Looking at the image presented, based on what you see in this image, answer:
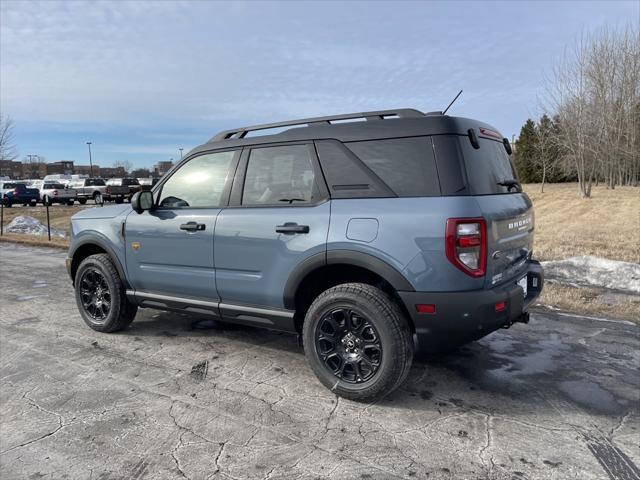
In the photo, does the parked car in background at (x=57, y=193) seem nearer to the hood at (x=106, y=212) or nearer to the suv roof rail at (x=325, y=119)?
the hood at (x=106, y=212)

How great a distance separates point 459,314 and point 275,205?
5.17 feet

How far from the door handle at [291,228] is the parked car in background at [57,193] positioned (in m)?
33.6

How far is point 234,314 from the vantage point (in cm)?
379

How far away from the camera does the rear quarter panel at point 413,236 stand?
285cm

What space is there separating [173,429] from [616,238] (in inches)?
451

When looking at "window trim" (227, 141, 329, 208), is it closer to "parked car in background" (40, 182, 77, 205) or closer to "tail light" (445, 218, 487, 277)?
"tail light" (445, 218, 487, 277)

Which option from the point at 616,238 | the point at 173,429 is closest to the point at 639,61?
the point at 616,238

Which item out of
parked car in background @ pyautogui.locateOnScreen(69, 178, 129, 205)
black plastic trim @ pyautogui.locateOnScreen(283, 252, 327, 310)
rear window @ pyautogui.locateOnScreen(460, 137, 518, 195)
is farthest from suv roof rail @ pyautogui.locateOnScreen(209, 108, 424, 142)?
parked car in background @ pyautogui.locateOnScreen(69, 178, 129, 205)

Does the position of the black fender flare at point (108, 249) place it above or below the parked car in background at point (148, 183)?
below

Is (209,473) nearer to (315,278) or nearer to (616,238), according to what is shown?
(315,278)

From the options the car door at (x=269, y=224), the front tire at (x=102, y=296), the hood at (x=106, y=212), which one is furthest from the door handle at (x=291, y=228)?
the front tire at (x=102, y=296)

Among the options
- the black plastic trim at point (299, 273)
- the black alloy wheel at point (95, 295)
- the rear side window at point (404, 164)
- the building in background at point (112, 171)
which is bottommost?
the black alloy wheel at point (95, 295)

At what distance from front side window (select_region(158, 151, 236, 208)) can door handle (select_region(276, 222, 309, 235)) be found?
2.52 feet

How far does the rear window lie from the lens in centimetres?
301
